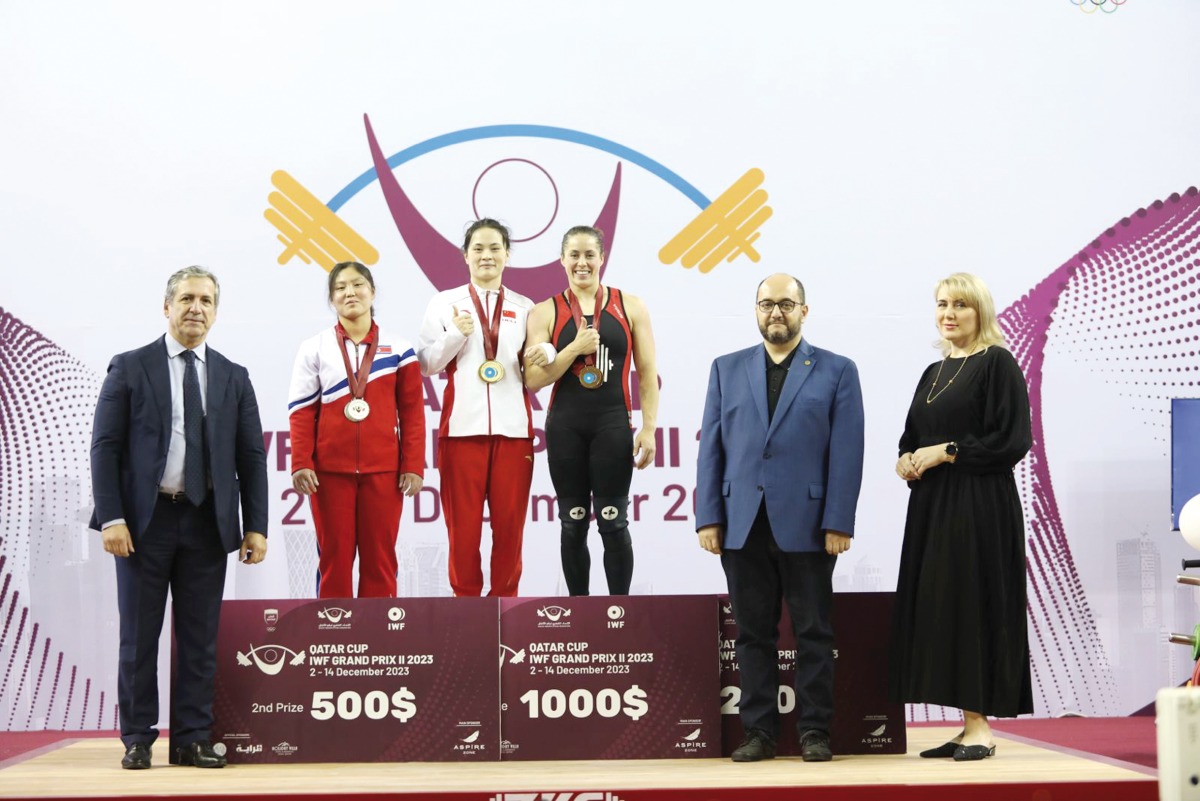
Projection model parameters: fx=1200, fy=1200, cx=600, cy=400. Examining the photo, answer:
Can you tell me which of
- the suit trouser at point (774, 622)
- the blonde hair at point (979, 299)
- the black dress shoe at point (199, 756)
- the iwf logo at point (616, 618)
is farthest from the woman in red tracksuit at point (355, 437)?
the blonde hair at point (979, 299)

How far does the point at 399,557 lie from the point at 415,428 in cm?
144

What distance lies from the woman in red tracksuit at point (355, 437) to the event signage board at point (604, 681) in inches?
25.5

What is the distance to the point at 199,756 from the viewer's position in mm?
3518

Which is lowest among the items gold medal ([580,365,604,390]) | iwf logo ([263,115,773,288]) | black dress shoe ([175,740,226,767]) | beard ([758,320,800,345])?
black dress shoe ([175,740,226,767])

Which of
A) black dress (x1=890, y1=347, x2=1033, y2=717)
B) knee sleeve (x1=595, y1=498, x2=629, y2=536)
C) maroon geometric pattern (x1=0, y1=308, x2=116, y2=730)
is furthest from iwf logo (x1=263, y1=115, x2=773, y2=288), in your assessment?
Answer: black dress (x1=890, y1=347, x2=1033, y2=717)

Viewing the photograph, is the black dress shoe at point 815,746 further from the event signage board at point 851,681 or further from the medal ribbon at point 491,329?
the medal ribbon at point 491,329

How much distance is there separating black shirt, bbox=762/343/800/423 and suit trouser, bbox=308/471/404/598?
1321mm

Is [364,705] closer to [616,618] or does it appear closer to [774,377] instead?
[616,618]

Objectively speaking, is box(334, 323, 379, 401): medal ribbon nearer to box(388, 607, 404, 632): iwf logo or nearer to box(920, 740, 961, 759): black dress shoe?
box(388, 607, 404, 632): iwf logo

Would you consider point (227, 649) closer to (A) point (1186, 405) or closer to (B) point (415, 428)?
(B) point (415, 428)

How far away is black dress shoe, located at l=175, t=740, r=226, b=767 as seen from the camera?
3.51m

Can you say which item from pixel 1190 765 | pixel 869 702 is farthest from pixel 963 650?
pixel 1190 765

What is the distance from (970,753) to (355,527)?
209 centimetres

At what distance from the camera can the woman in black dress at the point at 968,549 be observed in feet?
11.4
